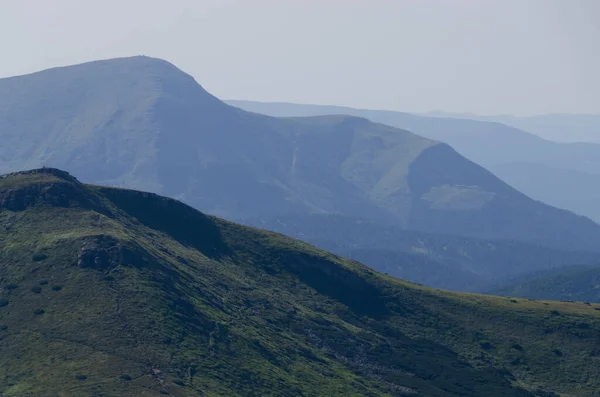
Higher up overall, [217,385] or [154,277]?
[154,277]

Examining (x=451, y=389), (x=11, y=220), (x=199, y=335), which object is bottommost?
(x=451, y=389)

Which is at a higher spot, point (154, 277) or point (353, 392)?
point (154, 277)

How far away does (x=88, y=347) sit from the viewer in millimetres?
147875

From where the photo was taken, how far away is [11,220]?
19638 centimetres

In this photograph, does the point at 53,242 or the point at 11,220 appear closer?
the point at 53,242

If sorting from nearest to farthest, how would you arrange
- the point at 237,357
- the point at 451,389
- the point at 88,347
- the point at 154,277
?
the point at 88,347 < the point at 237,357 < the point at 154,277 < the point at 451,389

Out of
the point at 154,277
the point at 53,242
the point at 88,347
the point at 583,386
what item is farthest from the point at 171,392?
the point at 583,386

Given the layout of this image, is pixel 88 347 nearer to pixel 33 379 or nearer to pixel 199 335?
pixel 33 379

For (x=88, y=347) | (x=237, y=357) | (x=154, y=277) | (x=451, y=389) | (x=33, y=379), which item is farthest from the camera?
(x=451, y=389)

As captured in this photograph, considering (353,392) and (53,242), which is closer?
(353,392)

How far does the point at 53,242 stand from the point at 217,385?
5679cm

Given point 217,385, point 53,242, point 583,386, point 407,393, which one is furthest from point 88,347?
point 583,386

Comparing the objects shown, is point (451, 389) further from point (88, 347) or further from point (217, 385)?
point (88, 347)

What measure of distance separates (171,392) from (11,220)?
7917 centimetres
